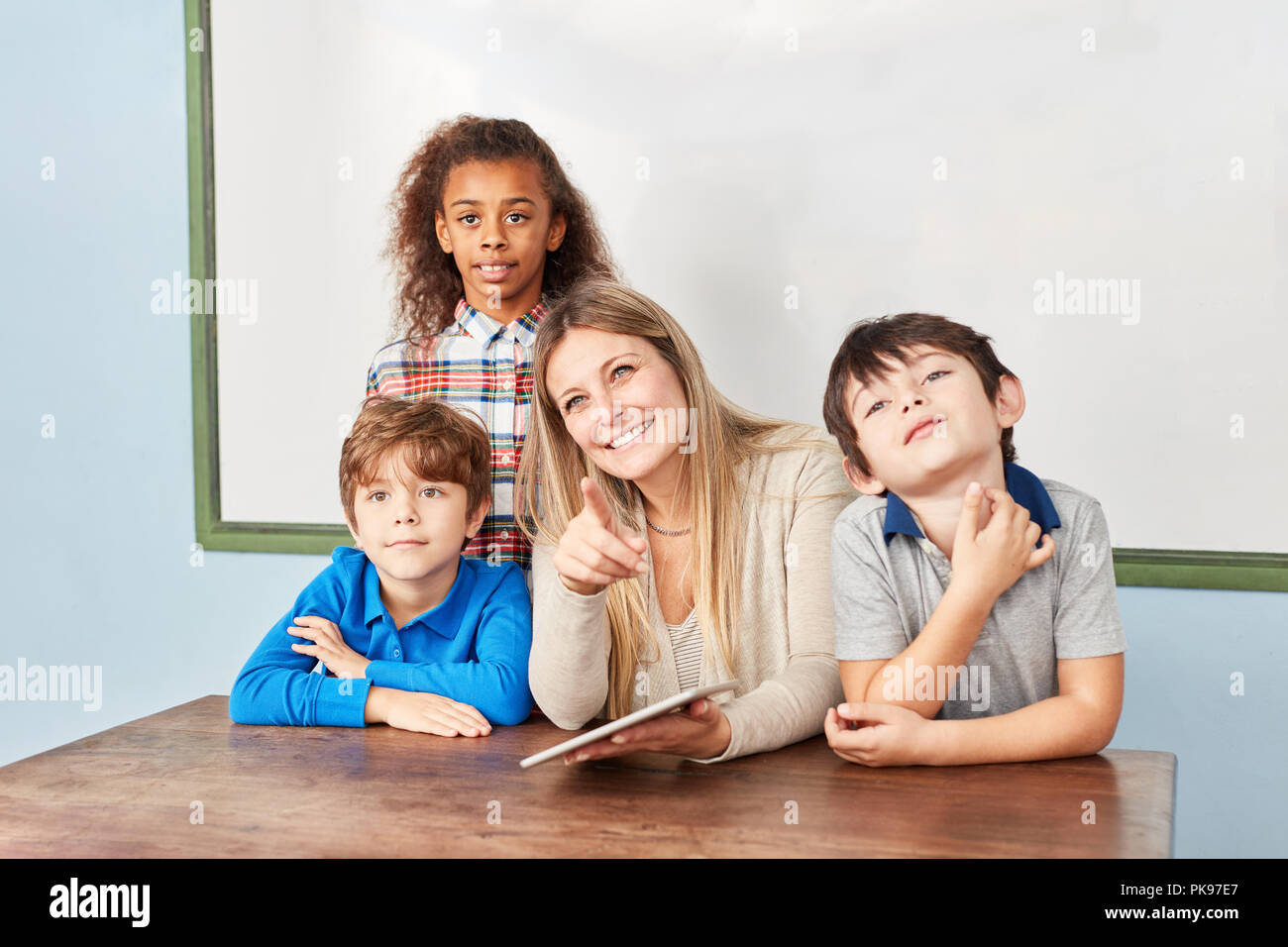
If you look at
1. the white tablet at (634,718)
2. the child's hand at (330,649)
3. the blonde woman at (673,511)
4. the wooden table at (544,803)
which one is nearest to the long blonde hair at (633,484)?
the blonde woman at (673,511)

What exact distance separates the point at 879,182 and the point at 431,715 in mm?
1399

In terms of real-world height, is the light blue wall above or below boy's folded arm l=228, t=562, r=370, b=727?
above

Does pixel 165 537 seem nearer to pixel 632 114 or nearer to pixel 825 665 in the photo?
pixel 632 114

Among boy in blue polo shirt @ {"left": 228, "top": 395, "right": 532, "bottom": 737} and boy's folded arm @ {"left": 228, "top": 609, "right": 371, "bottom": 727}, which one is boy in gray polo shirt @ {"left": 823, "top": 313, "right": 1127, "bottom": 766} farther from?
boy's folded arm @ {"left": 228, "top": 609, "right": 371, "bottom": 727}

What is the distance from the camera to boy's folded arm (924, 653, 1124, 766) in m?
1.30

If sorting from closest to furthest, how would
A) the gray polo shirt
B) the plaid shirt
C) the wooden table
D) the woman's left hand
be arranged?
the wooden table, the woman's left hand, the gray polo shirt, the plaid shirt

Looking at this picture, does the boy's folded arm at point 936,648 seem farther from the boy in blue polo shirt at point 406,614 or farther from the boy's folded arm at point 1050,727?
the boy in blue polo shirt at point 406,614

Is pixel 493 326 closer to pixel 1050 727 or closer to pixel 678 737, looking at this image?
pixel 678 737

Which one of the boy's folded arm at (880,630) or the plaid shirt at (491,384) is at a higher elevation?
the plaid shirt at (491,384)

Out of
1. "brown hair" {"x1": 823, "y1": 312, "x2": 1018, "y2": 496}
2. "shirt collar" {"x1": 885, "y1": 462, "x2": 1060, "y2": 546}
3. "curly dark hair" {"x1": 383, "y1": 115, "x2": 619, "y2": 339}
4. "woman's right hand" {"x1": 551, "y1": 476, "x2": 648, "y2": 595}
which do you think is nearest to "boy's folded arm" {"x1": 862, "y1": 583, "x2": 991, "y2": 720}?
"shirt collar" {"x1": 885, "y1": 462, "x2": 1060, "y2": 546}

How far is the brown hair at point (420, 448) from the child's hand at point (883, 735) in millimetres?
650

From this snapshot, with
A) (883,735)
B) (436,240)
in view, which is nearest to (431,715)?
(883,735)

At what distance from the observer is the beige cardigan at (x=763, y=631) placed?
4.61 feet

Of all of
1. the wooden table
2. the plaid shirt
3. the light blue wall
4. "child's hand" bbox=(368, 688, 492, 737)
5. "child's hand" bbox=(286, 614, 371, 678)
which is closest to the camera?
the wooden table
